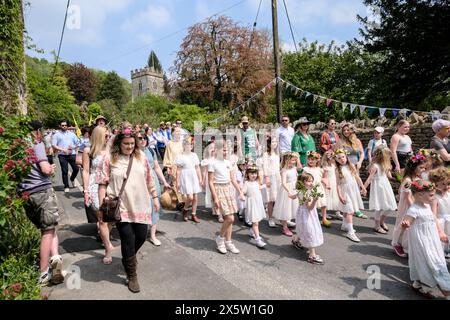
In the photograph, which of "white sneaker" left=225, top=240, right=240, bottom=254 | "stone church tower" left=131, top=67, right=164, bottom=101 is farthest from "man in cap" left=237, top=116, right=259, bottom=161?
"stone church tower" left=131, top=67, right=164, bottom=101

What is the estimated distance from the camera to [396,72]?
1691cm

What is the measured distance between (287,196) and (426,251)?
2.36 m

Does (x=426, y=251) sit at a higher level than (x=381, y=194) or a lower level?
lower

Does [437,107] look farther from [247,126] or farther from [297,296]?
[297,296]

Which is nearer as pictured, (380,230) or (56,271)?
(56,271)

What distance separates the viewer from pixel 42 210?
3533mm

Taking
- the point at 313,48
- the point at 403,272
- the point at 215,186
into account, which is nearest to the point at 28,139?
the point at 215,186

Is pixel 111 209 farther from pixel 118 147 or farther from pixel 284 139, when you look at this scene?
pixel 284 139

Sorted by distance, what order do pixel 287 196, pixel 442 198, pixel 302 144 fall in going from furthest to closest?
pixel 302 144, pixel 287 196, pixel 442 198

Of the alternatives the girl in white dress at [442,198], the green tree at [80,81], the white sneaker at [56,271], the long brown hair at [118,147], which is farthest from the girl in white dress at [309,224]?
the green tree at [80,81]

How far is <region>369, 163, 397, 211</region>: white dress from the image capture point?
5.33 meters

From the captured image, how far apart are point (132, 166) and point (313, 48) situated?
807 inches

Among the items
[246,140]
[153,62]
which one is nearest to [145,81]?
[153,62]

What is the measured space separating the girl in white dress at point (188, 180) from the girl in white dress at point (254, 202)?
4.47ft
